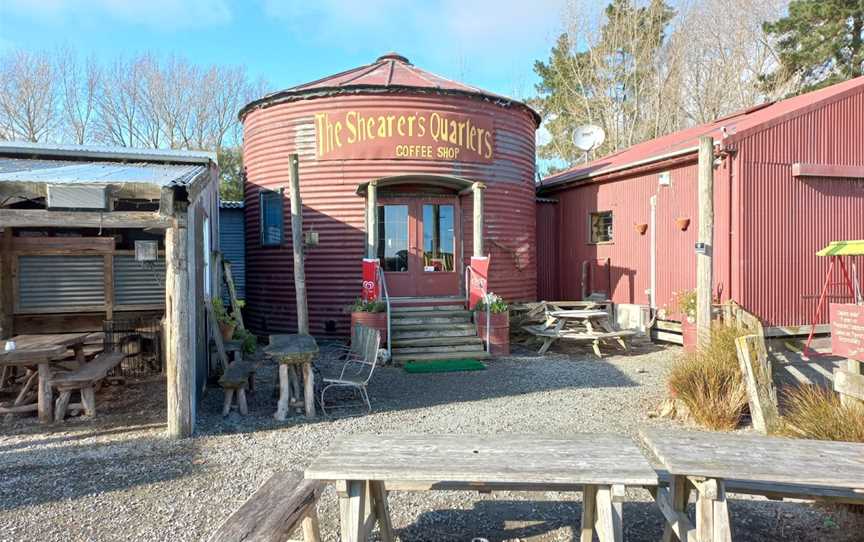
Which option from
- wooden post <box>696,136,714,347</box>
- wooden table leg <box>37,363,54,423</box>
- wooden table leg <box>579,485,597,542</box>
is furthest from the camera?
wooden post <box>696,136,714,347</box>

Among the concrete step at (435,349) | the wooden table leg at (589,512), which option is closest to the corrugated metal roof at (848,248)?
the concrete step at (435,349)

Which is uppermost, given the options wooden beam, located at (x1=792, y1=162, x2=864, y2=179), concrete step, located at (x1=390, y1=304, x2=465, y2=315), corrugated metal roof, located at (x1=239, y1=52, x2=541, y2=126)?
corrugated metal roof, located at (x1=239, y1=52, x2=541, y2=126)

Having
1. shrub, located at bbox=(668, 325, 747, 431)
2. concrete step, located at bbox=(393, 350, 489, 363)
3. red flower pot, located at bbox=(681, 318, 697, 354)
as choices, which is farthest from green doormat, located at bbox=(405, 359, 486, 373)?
red flower pot, located at bbox=(681, 318, 697, 354)

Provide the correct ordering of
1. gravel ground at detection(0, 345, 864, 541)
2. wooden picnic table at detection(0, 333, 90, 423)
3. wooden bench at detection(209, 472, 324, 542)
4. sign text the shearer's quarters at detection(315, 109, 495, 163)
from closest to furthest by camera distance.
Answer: wooden bench at detection(209, 472, 324, 542) < gravel ground at detection(0, 345, 864, 541) < wooden picnic table at detection(0, 333, 90, 423) < sign text the shearer's quarters at detection(315, 109, 495, 163)

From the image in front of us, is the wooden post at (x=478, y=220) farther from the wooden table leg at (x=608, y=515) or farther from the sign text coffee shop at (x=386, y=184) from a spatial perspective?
the wooden table leg at (x=608, y=515)

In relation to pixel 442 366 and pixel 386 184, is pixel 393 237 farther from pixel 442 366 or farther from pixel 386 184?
pixel 442 366

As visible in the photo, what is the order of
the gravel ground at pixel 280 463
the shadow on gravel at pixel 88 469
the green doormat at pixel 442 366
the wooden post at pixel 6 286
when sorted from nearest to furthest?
the gravel ground at pixel 280 463 < the shadow on gravel at pixel 88 469 < the wooden post at pixel 6 286 < the green doormat at pixel 442 366

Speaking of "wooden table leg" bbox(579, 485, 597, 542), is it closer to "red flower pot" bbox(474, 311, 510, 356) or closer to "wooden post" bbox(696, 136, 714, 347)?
"wooden post" bbox(696, 136, 714, 347)

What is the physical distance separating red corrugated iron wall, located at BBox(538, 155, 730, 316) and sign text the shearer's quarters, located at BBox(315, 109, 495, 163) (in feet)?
13.4

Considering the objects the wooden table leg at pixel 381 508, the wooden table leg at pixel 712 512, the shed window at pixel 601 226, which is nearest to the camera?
the wooden table leg at pixel 712 512

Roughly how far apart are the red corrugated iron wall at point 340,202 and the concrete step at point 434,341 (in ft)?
6.63

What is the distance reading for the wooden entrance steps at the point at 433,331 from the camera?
9.49 m

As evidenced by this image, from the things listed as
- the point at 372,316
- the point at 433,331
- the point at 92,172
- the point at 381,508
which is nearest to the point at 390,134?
the point at 372,316

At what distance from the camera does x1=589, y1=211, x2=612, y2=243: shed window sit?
1339 centimetres
